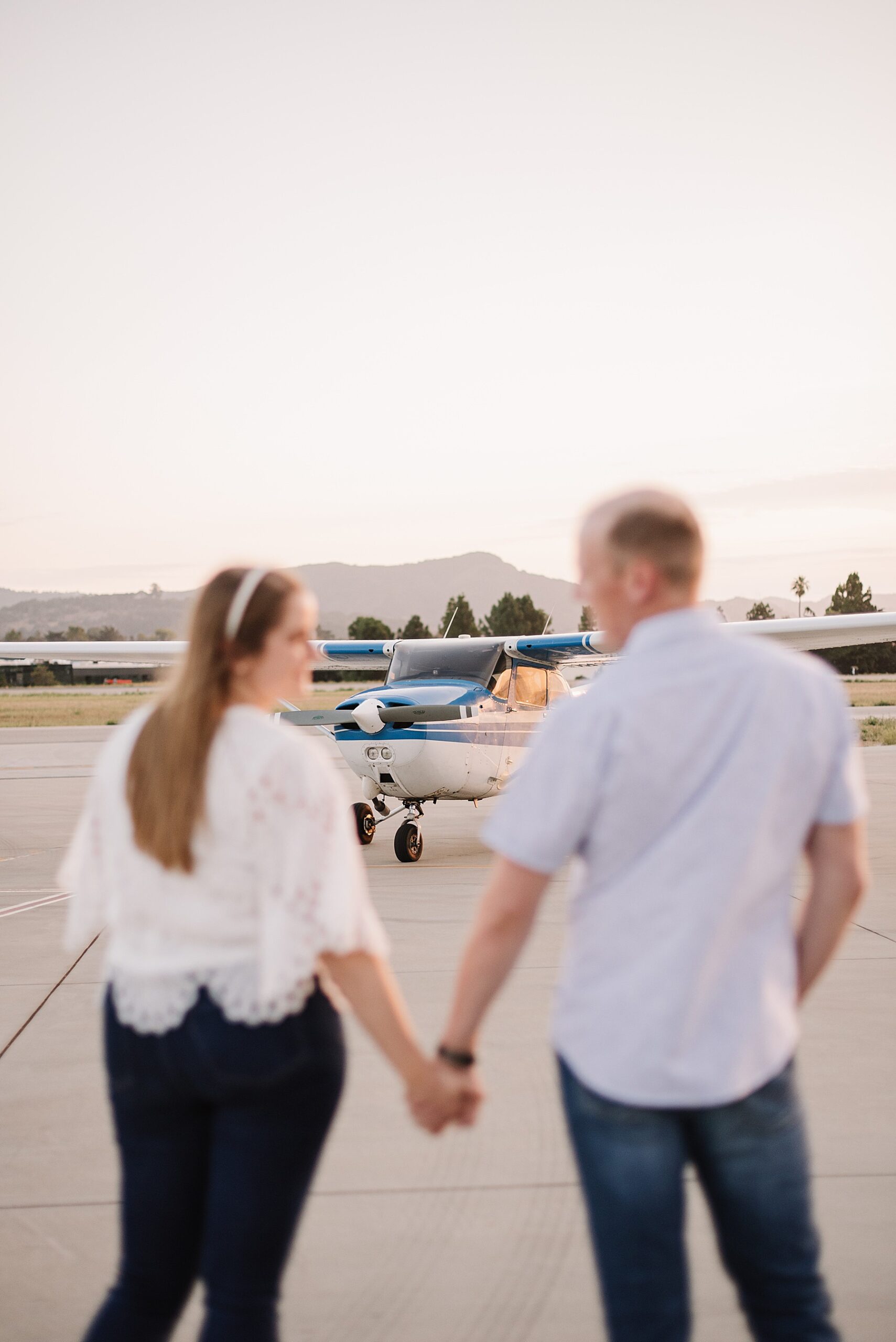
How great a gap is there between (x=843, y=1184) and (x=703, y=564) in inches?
95.8

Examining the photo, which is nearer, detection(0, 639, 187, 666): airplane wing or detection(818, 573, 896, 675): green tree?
detection(0, 639, 187, 666): airplane wing

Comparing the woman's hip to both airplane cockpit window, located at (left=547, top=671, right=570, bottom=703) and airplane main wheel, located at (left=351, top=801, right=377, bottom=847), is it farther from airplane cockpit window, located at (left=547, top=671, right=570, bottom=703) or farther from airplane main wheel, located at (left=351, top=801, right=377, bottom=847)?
airplane cockpit window, located at (left=547, top=671, right=570, bottom=703)

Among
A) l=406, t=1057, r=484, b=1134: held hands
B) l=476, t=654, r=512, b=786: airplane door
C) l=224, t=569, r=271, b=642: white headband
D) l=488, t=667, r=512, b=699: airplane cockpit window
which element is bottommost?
l=476, t=654, r=512, b=786: airplane door

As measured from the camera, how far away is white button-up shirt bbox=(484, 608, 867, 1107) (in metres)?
1.59

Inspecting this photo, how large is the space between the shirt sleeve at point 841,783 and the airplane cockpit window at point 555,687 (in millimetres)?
10528

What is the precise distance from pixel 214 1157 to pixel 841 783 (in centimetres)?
113

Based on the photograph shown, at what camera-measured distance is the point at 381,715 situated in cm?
1024

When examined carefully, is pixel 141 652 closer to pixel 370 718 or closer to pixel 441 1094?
pixel 370 718

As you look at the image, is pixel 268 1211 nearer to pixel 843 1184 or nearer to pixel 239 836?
pixel 239 836

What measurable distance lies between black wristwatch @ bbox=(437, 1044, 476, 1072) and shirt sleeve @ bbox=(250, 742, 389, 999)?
0.72 ft

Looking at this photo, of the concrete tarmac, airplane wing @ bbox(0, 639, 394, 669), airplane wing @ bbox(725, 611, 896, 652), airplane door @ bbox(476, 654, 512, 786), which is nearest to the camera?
the concrete tarmac

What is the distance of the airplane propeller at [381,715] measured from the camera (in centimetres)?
1021

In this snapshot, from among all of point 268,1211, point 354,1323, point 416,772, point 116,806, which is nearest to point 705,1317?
point 354,1323

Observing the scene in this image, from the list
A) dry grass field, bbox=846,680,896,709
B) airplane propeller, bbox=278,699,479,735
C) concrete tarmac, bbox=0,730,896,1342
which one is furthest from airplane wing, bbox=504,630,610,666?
dry grass field, bbox=846,680,896,709
